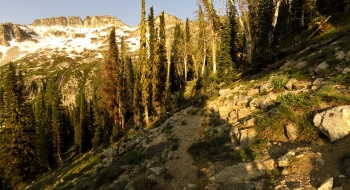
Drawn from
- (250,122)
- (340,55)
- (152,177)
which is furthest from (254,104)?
(152,177)

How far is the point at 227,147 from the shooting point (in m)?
11.0

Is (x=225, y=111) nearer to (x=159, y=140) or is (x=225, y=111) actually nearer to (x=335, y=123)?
(x=159, y=140)

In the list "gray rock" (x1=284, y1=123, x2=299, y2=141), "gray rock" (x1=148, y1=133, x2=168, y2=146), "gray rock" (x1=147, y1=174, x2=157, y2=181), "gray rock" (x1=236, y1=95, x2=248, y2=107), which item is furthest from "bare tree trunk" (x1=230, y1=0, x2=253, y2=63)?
"gray rock" (x1=147, y1=174, x2=157, y2=181)

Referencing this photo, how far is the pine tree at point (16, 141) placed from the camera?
3256 centimetres

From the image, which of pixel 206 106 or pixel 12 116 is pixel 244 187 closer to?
pixel 206 106

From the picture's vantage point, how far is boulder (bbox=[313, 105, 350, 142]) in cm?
760

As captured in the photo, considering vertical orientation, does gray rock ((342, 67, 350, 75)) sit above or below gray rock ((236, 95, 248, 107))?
above

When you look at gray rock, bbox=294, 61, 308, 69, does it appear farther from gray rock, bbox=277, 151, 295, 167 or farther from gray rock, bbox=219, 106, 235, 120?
gray rock, bbox=277, 151, 295, 167

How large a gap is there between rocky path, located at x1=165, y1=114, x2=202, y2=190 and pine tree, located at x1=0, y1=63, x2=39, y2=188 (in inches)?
1087

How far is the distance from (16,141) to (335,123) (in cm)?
3790

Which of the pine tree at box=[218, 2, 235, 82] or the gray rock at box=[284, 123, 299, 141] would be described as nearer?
the gray rock at box=[284, 123, 299, 141]

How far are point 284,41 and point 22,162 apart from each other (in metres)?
37.3

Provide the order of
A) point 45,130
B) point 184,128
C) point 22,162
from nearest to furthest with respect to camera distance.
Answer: point 184,128, point 22,162, point 45,130

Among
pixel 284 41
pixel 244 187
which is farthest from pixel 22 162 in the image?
pixel 284 41
